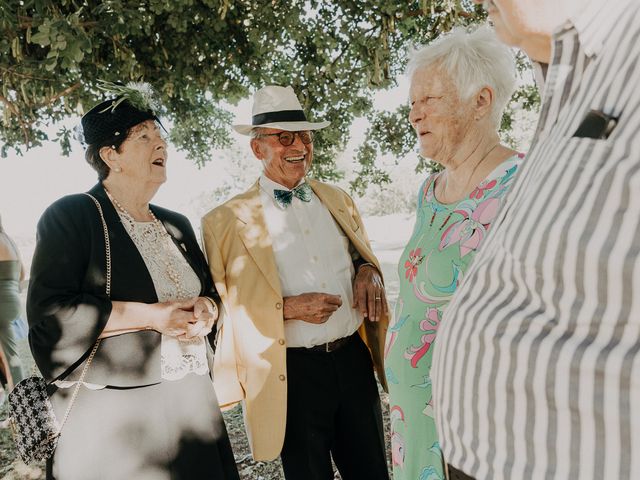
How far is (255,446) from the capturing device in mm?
2676

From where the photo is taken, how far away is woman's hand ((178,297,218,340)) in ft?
7.68

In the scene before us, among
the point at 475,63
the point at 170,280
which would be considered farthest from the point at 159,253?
the point at 475,63

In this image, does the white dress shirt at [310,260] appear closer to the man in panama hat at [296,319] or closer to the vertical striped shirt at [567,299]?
the man in panama hat at [296,319]

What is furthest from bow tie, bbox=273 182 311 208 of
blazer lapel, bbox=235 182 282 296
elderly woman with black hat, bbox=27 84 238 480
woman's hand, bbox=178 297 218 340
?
woman's hand, bbox=178 297 218 340

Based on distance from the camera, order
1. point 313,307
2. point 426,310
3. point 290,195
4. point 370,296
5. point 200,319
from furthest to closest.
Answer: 1. point 290,195
2. point 370,296
3. point 313,307
4. point 200,319
5. point 426,310

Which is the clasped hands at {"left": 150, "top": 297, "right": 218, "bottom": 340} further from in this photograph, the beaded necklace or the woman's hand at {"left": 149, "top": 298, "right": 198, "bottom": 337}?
the beaded necklace

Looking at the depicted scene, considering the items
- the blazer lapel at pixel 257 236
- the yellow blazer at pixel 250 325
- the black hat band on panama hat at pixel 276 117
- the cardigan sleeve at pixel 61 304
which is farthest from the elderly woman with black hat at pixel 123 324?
the black hat band on panama hat at pixel 276 117

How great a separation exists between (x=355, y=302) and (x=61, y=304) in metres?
1.49

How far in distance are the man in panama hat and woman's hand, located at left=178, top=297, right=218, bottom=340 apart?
30cm

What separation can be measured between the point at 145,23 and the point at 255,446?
3.01m

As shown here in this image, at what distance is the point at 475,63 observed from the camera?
2.12 meters

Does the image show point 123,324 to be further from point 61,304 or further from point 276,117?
point 276,117

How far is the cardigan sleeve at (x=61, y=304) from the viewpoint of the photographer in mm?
2125

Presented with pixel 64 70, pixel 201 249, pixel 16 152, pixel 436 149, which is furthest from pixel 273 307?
pixel 16 152
